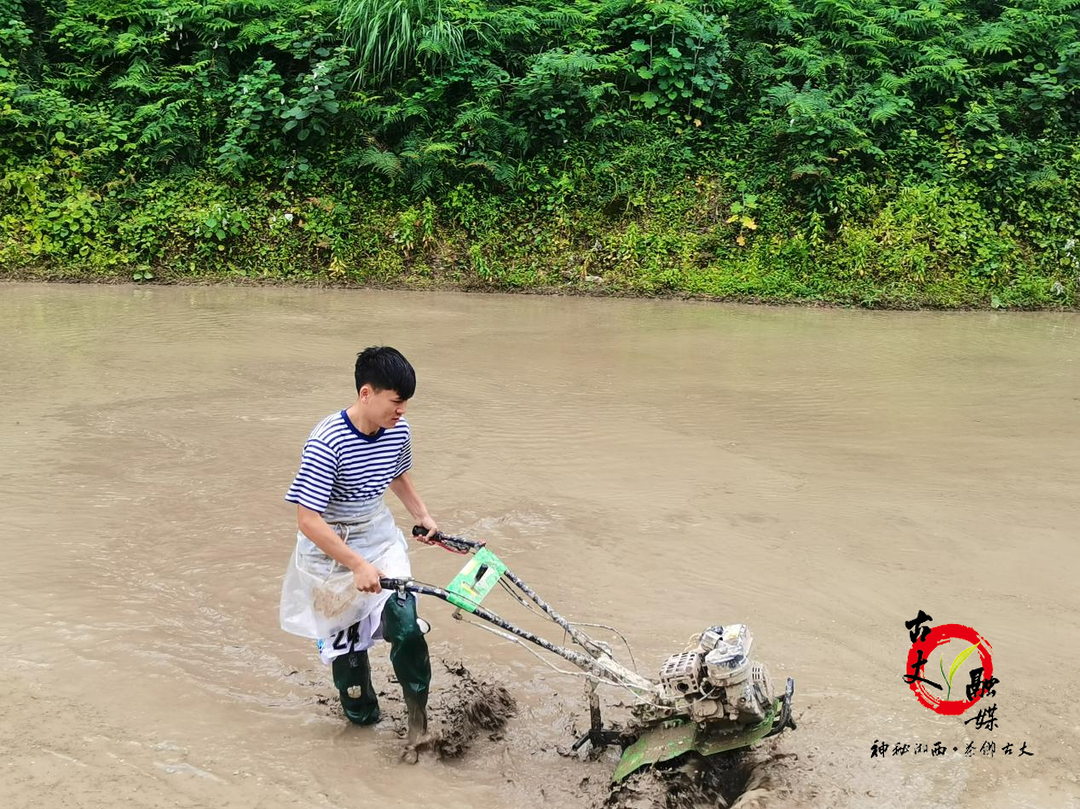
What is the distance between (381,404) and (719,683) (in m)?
1.51

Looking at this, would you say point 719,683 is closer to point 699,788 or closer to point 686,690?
point 686,690

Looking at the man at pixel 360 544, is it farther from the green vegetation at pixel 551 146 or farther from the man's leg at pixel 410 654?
the green vegetation at pixel 551 146

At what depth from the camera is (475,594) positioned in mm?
3354

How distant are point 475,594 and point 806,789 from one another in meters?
1.41

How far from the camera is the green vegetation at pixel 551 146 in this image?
1332 cm

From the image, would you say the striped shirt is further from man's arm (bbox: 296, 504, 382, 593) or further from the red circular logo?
the red circular logo

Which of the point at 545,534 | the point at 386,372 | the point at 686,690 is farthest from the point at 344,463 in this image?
the point at 545,534

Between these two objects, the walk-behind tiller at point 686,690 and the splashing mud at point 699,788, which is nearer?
the walk-behind tiller at point 686,690

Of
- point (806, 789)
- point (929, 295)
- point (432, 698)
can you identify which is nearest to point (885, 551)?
point (806, 789)

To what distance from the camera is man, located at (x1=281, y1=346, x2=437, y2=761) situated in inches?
132

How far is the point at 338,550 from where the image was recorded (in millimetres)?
3352

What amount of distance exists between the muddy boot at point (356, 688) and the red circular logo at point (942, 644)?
233cm

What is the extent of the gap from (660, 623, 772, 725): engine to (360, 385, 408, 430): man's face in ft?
4.34

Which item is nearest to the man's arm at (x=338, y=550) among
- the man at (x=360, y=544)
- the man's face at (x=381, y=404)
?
the man at (x=360, y=544)
